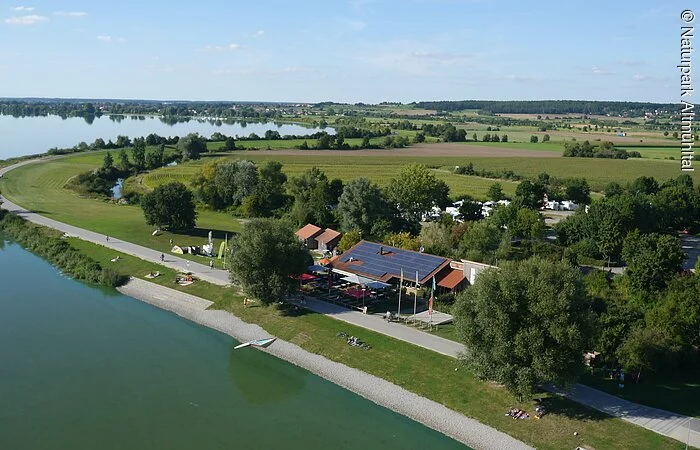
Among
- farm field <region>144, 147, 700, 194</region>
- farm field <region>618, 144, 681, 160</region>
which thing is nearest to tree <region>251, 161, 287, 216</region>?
farm field <region>144, 147, 700, 194</region>

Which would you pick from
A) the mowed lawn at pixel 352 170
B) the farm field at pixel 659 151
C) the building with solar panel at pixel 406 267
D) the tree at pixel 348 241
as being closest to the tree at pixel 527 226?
the building with solar panel at pixel 406 267

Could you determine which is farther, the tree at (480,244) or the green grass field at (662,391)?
the tree at (480,244)

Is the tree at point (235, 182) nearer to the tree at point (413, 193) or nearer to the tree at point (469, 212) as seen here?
the tree at point (413, 193)

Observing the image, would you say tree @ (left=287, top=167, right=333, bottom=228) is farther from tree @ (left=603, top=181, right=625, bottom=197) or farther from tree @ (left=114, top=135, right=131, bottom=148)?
tree @ (left=114, top=135, right=131, bottom=148)

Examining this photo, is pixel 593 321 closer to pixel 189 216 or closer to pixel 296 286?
pixel 296 286

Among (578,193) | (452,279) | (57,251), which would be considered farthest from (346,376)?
(578,193)

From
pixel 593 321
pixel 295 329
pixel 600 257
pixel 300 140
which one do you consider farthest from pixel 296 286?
pixel 300 140
